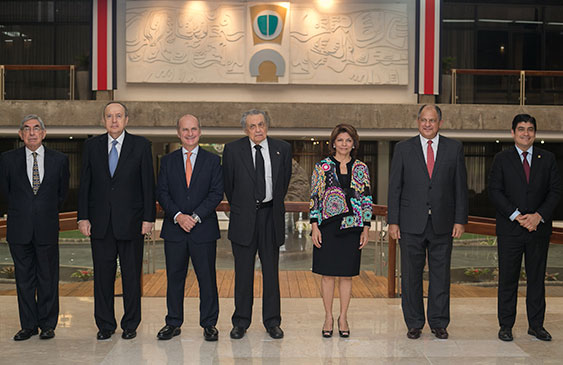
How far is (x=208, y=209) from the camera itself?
14.6 ft

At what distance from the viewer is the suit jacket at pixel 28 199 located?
445 cm

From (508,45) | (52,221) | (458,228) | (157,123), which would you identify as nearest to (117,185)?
(52,221)

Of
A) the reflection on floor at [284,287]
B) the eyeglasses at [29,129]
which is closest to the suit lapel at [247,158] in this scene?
the eyeglasses at [29,129]

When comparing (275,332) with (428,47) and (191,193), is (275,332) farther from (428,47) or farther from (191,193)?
(428,47)

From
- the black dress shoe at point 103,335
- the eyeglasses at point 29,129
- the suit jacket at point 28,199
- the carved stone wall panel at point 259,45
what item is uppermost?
the carved stone wall panel at point 259,45

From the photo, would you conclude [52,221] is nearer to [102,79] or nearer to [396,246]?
[396,246]

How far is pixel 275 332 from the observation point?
4.60 m

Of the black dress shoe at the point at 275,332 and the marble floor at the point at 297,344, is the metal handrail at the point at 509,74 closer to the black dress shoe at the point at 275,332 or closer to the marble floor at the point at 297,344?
the marble floor at the point at 297,344

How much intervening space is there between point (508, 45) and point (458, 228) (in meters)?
16.2

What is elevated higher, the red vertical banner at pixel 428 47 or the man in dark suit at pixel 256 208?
the red vertical banner at pixel 428 47

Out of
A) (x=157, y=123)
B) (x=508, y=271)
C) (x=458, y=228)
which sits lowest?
(x=508, y=271)

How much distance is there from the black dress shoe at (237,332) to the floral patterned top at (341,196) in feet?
3.24

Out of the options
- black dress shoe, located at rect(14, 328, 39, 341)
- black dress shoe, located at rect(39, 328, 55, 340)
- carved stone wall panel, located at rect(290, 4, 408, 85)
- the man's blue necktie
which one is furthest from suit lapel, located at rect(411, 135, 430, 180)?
carved stone wall panel, located at rect(290, 4, 408, 85)

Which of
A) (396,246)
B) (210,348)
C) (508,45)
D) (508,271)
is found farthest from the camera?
(508,45)
